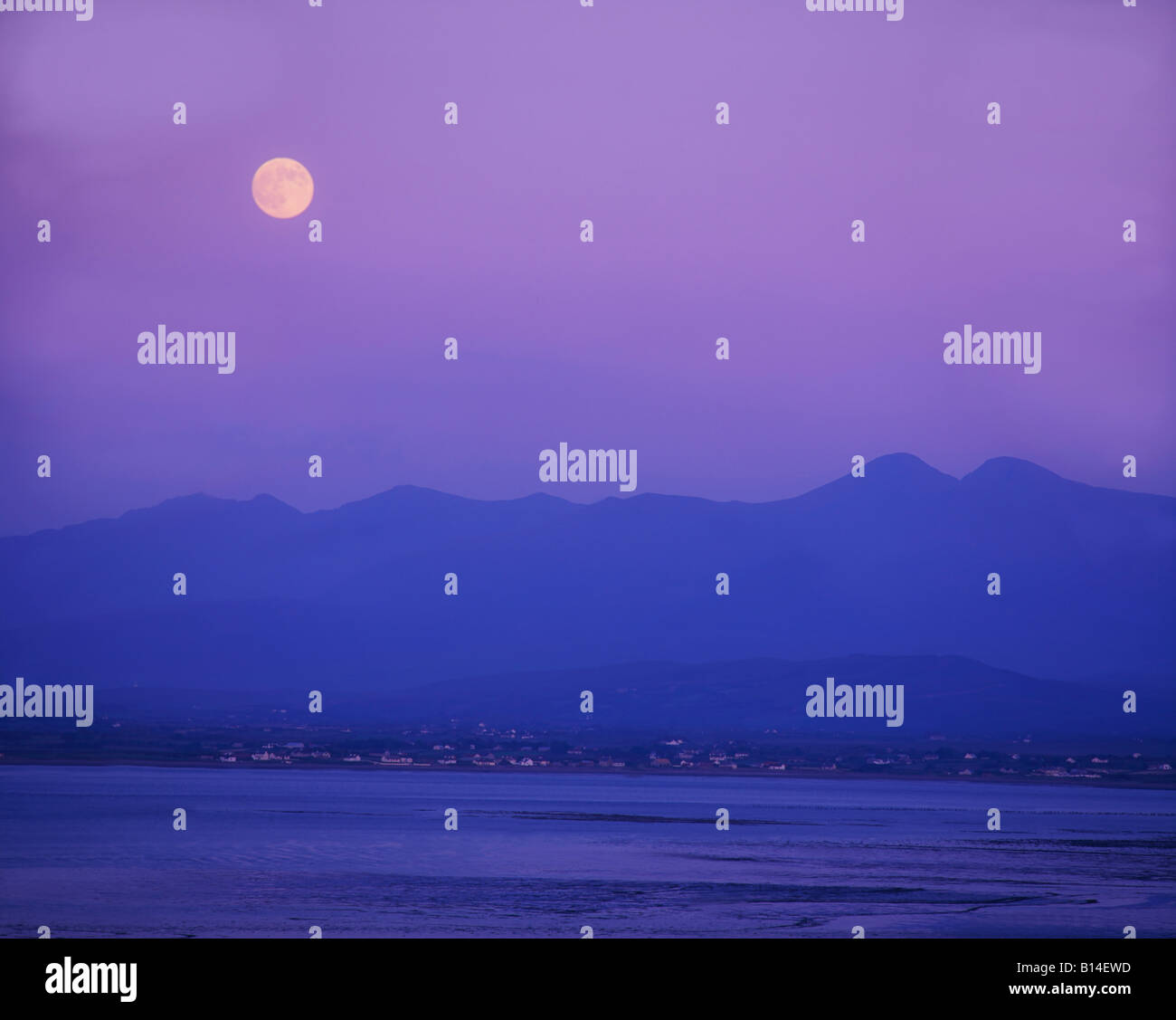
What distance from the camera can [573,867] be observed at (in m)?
29.2

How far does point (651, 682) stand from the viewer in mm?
81375

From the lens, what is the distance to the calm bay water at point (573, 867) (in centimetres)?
2097

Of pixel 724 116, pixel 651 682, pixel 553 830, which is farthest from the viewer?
pixel 651 682

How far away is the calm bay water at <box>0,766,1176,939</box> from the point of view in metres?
21.0

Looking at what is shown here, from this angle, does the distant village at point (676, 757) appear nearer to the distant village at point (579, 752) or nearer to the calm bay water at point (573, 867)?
the distant village at point (579, 752)

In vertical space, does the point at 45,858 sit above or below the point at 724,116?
below

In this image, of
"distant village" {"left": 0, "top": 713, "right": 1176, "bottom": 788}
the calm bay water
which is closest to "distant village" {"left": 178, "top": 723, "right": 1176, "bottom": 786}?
"distant village" {"left": 0, "top": 713, "right": 1176, "bottom": 788}

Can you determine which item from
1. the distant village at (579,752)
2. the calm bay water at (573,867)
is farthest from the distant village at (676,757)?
the calm bay water at (573,867)

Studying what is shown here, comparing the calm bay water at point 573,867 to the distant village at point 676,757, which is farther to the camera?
the distant village at point 676,757

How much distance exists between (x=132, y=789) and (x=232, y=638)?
1092 inches

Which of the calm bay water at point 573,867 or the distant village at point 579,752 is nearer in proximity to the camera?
the calm bay water at point 573,867

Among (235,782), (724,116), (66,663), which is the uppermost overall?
(724,116)
